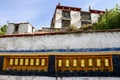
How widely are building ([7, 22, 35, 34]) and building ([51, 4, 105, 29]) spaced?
868 centimetres

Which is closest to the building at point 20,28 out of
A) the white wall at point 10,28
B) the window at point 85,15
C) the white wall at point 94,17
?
the white wall at point 10,28

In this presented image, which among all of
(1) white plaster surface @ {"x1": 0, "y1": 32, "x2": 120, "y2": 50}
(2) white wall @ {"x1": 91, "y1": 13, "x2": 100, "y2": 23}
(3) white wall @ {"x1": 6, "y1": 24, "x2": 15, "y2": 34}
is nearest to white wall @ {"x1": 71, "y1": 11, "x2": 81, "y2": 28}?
(2) white wall @ {"x1": 91, "y1": 13, "x2": 100, "y2": 23}

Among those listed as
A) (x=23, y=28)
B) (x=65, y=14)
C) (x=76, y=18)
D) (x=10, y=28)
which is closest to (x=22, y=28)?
(x=23, y=28)

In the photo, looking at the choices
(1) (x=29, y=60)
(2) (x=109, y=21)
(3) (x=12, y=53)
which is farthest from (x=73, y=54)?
(2) (x=109, y=21)

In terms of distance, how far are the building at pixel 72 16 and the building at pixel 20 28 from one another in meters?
8.68

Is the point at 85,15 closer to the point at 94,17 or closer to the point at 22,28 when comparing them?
the point at 94,17

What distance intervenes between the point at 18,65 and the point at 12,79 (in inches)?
28.2

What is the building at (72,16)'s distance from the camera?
139ft

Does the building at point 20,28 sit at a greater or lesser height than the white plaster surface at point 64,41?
greater

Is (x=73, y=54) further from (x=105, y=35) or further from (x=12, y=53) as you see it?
(x=12, y=53)

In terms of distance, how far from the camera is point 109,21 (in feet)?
73.2

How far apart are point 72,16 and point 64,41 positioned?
33.9 m

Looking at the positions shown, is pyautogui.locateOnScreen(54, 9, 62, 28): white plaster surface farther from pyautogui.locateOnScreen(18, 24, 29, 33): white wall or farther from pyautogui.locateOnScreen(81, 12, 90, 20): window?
pyautogui.locateOnScreen(18, 24, 29, 33): white wall

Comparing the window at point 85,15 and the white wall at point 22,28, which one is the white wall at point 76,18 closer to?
the window at point 85,15
